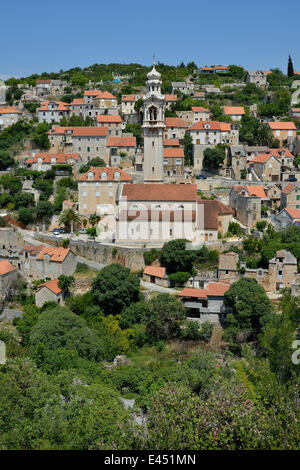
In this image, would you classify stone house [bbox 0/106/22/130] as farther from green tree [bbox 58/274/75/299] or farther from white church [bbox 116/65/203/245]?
green tree [bbox 58/274/75/299]

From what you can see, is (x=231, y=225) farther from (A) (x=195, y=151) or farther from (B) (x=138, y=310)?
(A) (x=195, y=151)

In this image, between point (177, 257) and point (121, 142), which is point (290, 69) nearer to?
point (121, 142)

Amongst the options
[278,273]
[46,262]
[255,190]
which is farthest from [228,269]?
[46,262]

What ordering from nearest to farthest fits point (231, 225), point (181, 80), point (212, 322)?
point (212, 322)
point (231, 225)
point (181, 80)

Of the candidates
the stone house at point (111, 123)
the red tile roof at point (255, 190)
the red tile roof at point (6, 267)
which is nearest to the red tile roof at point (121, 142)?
the stone house at point (111, 123)

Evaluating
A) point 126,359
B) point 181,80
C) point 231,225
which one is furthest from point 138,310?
point 181,80

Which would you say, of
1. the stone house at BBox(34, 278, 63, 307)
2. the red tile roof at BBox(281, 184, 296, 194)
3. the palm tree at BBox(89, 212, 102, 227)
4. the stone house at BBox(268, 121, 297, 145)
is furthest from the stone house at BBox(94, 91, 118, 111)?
the stone house at BBox(34, 278, 63, 307)
